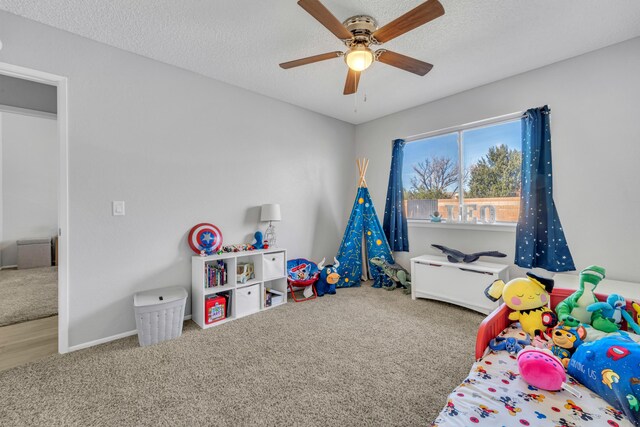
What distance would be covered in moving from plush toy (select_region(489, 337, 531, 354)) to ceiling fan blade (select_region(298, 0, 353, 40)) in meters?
2.08

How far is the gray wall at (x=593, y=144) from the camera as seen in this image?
2.23m

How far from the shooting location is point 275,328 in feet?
8.13

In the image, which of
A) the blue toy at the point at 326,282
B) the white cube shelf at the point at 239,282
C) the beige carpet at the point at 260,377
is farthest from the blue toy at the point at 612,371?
the white cube shelf at the point at 239,282

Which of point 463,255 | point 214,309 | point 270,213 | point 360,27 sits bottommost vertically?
point 214,309

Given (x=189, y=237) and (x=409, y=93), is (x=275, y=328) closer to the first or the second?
(x=189, y=237)

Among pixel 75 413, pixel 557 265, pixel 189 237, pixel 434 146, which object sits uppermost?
pixel 434 146

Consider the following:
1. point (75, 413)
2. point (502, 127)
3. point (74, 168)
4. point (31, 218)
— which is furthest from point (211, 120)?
point (31, 218)

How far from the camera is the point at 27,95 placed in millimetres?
2549

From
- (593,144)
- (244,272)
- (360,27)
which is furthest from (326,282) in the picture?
(593,144)

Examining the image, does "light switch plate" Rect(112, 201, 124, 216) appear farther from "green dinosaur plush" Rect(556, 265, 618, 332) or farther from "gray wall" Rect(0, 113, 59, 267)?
"gray wall" Rect(0, 113, 59, 267)

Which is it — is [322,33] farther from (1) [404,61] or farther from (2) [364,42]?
(1) [404,61]

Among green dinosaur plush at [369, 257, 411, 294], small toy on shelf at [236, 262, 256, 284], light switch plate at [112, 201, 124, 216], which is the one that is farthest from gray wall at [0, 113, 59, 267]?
green dinosaur plush at [369, 257, 411, 294]

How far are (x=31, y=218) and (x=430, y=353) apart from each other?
22.1 ft

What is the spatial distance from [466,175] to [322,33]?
236 cm
